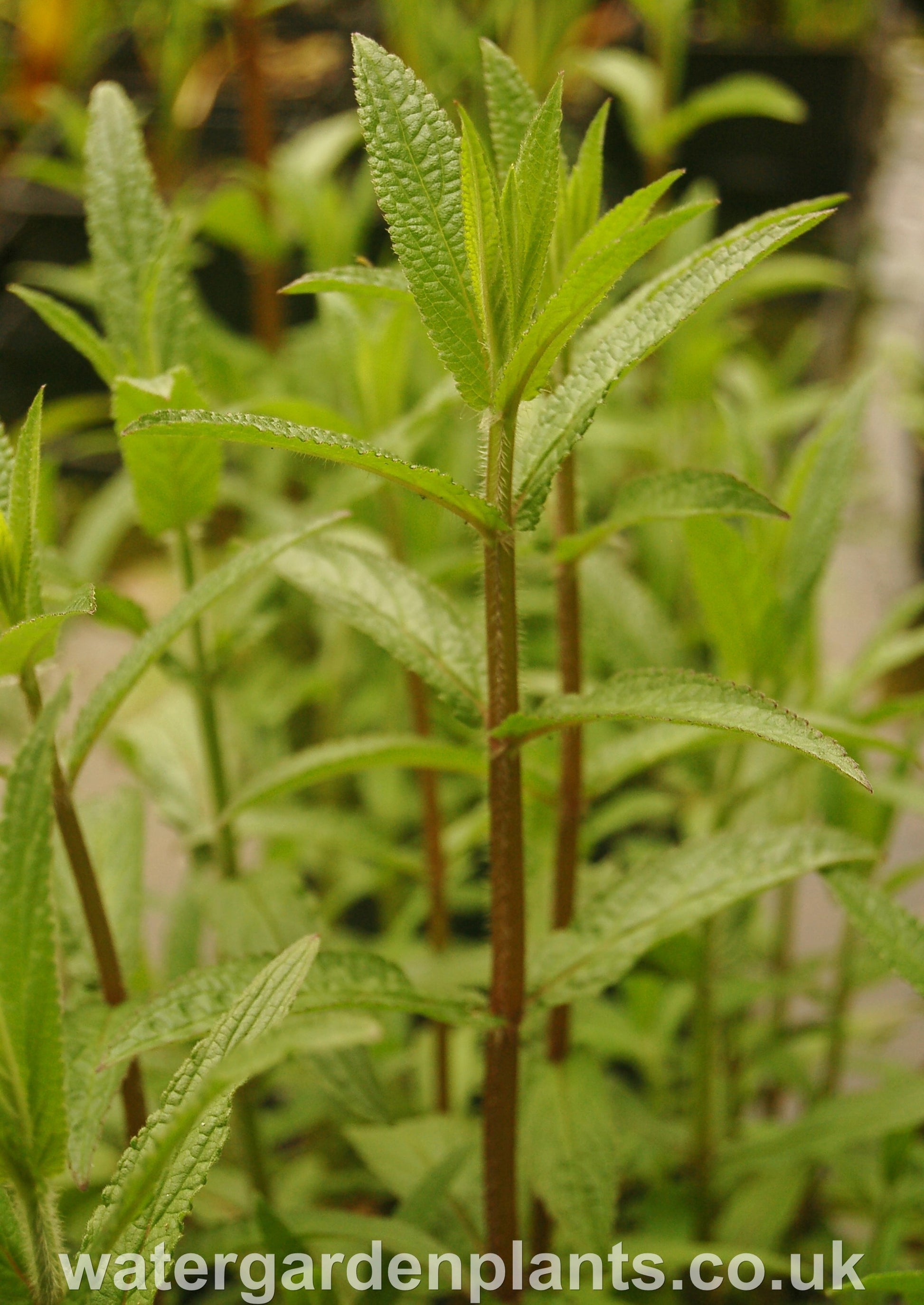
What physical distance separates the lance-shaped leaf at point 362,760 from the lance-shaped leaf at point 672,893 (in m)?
0.11

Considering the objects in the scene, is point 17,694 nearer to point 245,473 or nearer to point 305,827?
point 305,827

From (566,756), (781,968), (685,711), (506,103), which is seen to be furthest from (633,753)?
(781,968)

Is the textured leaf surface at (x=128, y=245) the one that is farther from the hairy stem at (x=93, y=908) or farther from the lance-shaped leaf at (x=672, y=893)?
the lance-shaped leaf at (x=672, y=893)

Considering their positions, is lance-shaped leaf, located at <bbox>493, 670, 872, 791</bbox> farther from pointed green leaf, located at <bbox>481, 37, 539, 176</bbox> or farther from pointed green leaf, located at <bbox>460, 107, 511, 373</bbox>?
pointed green leaf, located at <bbox>481, 37, 539, 176</bbox>

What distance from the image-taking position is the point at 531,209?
1.60ft

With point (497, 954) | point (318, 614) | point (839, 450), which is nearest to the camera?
point (497, 954)

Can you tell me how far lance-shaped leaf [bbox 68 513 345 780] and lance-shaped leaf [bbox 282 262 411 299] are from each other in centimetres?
10

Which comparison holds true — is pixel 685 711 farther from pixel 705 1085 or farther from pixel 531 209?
pixel 705 1085

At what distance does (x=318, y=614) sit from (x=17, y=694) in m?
0.59

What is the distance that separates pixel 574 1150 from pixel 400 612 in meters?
0.32

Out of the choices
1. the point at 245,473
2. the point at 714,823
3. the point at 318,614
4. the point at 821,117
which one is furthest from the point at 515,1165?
the point at 821,117

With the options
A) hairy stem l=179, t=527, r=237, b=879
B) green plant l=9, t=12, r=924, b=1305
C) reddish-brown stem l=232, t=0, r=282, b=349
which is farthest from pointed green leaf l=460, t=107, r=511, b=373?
reddish-brown stem l=232, t=0, r=282, b=349

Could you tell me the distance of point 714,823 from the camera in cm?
84

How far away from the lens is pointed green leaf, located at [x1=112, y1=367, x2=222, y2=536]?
0.61 metres
